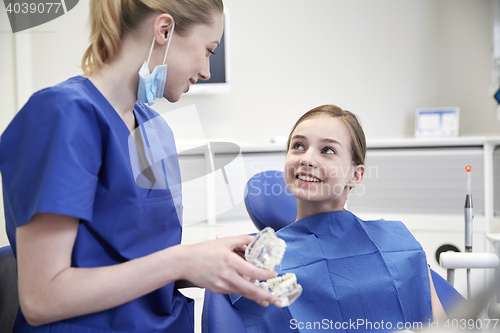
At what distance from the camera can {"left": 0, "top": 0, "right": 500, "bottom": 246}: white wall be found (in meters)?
2.92

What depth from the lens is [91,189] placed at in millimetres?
655

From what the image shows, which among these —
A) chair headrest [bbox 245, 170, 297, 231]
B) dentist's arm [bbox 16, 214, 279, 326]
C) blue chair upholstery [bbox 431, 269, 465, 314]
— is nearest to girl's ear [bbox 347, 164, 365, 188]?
chair headrest [bbox 245, 170, 297, 231]

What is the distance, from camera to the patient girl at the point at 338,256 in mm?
974

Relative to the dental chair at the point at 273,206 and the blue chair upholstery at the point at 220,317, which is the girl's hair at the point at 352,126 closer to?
the dental chair at the point at 273,206

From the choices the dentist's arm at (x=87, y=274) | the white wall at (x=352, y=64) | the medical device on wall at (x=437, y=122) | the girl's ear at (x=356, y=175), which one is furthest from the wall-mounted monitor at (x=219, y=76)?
the dentist's arm at (x=87, y=274)

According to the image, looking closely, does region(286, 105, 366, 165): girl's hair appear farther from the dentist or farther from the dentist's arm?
the dentist's arm

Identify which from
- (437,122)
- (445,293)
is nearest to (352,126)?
(445,293)

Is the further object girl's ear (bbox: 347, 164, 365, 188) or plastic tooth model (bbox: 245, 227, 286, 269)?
girl's ear (bbox: 347, 164, 365, 188)

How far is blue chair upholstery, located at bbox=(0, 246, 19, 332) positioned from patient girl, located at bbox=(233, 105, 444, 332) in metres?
0.49

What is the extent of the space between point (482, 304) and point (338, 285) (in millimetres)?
727

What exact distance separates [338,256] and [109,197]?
24.4 inches

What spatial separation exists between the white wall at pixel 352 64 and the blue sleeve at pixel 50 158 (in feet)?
7.14

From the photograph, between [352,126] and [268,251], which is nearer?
[268,251]

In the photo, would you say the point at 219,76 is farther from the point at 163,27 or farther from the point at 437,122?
the point at 163,27
